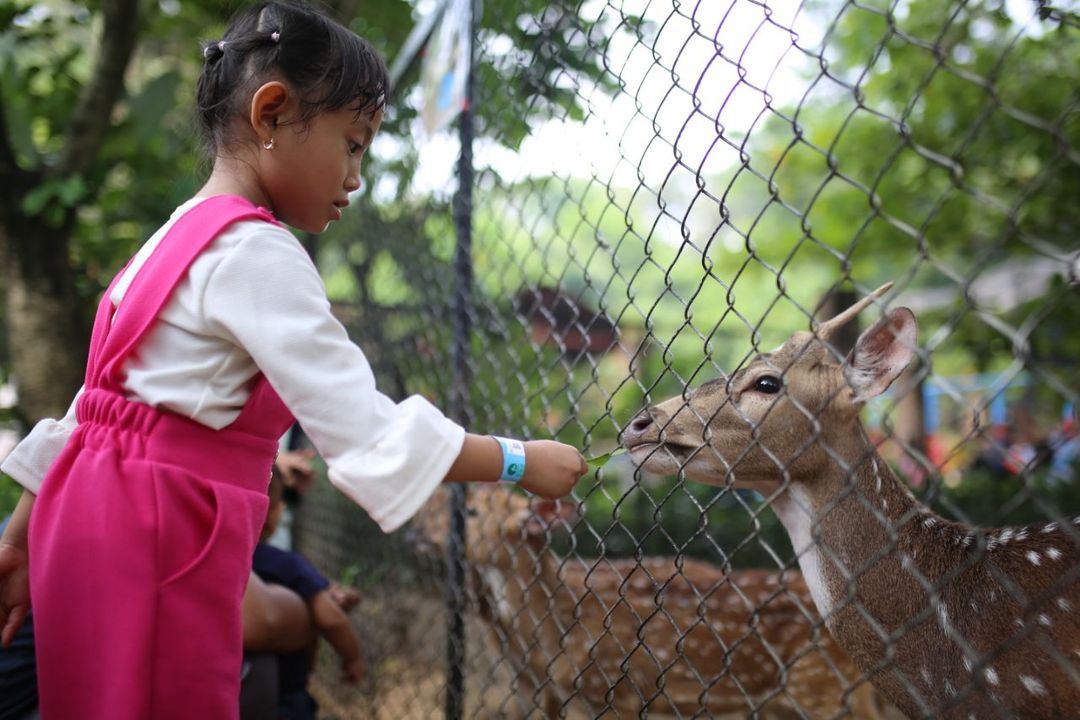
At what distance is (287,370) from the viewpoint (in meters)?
1.47

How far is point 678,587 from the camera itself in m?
4.24

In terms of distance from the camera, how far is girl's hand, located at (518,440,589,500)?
1659 millimetres

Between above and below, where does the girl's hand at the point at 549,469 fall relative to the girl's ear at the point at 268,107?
below

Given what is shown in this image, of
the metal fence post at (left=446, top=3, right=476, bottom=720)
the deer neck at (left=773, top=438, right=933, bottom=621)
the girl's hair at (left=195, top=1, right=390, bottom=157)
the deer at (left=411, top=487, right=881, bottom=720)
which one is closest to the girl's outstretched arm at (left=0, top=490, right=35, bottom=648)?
the girl's hair at (left=195, top=1, right=390, bottom=157)

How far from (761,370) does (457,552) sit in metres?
1.29

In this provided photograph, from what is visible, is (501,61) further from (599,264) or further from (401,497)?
(599,264)

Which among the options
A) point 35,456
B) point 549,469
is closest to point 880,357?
point 549,469

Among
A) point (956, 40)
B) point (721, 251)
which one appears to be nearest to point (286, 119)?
point (956, 40)

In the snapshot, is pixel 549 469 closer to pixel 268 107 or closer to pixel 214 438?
pixel 214 438

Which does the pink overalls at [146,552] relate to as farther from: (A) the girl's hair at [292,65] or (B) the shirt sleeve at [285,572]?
(B) the shirt sleeve at [285,572]

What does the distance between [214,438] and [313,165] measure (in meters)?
0.52

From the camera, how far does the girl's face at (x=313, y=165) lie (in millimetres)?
1715

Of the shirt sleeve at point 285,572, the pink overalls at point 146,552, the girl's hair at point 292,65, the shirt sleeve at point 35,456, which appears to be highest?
the girl's hair at point 292,65

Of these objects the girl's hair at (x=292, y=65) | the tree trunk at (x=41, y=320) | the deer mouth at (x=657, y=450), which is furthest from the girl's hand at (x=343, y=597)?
the girl's hair at (x=292, y=65)
